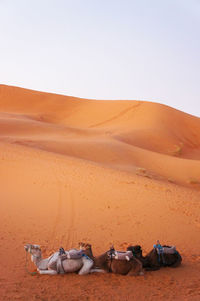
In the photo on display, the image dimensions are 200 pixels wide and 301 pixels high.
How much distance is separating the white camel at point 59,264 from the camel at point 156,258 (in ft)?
2.28

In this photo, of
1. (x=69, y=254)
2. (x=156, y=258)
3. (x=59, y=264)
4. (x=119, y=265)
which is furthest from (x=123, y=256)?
(x=59, y=264)

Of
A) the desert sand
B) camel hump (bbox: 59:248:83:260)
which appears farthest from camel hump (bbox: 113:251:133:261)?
camel hump (bbox: 59:248:83:260)

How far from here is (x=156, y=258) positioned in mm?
5121

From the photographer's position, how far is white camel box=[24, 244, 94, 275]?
4.79 m

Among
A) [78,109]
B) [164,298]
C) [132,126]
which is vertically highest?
[78,109]

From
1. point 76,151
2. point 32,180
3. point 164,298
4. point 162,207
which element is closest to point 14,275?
point 164,298

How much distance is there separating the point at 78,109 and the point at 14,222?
38.9 meters

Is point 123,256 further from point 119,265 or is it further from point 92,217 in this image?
point 92,217

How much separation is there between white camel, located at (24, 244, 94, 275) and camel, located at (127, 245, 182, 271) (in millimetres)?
696

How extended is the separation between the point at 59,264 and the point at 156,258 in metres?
1.46

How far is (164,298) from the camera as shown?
4.29 metres

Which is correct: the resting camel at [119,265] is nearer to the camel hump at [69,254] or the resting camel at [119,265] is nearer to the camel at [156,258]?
the camel at [156,258]

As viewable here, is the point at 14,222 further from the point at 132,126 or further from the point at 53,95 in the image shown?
the point at 53,95

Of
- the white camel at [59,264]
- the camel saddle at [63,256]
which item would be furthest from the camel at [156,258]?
the camel saddle at [63,256]
